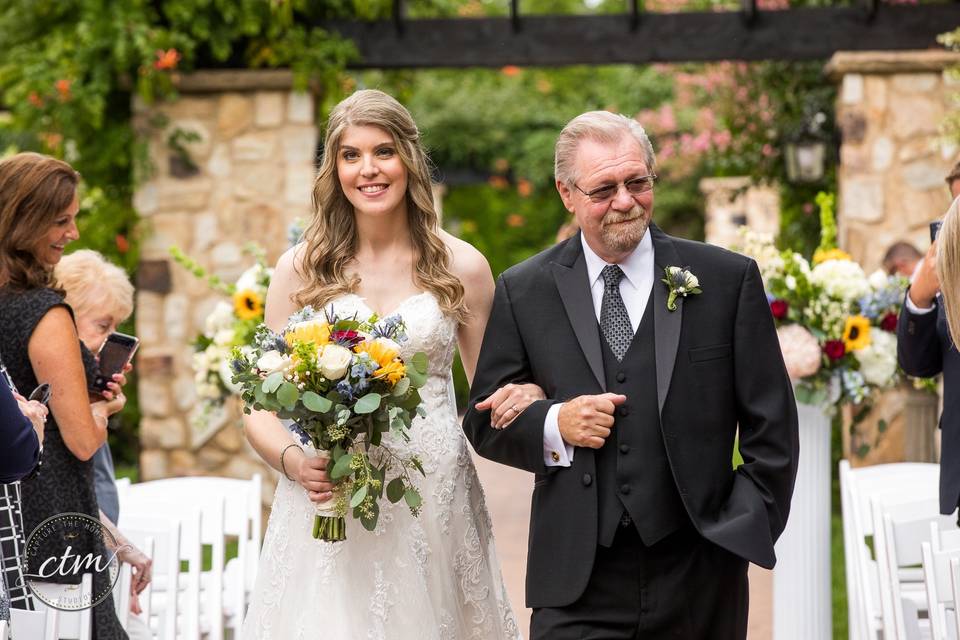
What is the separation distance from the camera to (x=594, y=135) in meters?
→ 3.17

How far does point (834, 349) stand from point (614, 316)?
72.2 inches

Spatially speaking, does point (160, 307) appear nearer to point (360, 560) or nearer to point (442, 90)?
point (360, 560)

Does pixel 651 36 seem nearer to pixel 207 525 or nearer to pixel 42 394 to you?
pixel 207 525

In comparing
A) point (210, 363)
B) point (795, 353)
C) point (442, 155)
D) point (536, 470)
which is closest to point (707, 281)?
point (536, 470)

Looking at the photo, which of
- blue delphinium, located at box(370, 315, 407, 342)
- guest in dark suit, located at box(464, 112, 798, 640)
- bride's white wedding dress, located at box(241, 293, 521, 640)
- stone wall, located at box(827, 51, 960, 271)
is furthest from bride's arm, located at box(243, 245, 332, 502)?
stone wall, located at box(827, 51, 960, 271)

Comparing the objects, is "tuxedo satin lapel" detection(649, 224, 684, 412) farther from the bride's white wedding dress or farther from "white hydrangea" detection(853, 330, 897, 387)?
"white hydrangea" detection(853, 330, 897, 387)

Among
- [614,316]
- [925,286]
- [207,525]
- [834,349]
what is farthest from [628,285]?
[207,525]

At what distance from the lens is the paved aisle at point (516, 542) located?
6.67 meters

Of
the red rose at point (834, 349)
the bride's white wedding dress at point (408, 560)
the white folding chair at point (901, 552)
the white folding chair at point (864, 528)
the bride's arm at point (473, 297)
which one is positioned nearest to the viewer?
the bride's white wedding dress at point (408, 560)

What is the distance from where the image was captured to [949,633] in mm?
3738

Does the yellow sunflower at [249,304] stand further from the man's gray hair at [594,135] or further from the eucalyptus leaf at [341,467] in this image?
the man's gray hair at [594,135]

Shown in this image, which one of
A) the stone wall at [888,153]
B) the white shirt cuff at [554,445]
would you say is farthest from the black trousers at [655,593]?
the stone wall at [888,153]

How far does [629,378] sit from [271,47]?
18.3 ft

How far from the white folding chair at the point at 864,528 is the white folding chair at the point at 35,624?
8.98 feet
